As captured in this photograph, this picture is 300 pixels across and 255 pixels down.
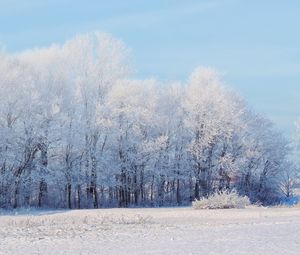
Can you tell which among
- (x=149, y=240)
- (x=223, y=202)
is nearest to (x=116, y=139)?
(x=223, y=202)

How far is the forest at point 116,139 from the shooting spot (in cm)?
4416

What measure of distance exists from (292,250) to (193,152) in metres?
40.2

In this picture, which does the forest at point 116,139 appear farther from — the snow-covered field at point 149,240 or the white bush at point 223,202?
the snow-covered field at point 149,240

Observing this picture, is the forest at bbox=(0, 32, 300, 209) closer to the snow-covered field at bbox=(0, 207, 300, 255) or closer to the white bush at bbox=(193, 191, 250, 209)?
the white bush at bbox=(193, 191, 250, 209)

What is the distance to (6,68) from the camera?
44156 mm

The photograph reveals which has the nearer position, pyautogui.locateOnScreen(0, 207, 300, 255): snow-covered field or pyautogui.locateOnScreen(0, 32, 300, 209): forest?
pyautogui.locateOnScreen(0, 207, 300, 255): snow-covered field

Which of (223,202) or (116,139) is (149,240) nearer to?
(223,202)

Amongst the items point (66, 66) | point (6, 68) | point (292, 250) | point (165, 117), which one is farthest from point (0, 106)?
point (292, 250)

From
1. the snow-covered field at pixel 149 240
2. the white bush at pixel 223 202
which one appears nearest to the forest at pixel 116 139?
the white bush at pixel 223 202

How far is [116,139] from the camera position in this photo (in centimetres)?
5053

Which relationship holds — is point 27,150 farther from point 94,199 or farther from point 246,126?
point 246,126

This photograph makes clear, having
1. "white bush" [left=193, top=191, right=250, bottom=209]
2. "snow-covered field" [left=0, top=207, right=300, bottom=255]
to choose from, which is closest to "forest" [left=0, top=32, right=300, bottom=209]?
"white bush" [left=193, top=191, right=250, bottom=209]

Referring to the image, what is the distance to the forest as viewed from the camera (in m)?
44.2

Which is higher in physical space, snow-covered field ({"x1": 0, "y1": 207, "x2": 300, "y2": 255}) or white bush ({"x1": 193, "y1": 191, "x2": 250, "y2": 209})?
white bush ({"x1": 193, "y1": 191, "x2": 250, "y2": 209})
